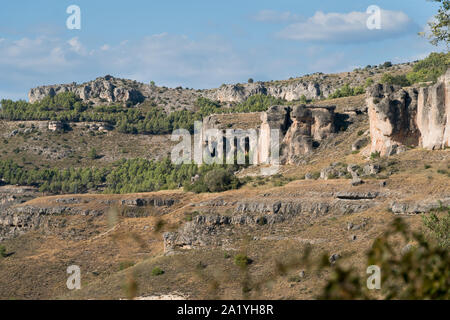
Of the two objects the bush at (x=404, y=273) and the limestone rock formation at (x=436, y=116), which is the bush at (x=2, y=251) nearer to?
the limestone rock formation at (x=436, y=116)

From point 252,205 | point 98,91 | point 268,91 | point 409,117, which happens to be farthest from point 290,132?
point 98,91

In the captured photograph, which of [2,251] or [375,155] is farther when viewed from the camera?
[2,251]

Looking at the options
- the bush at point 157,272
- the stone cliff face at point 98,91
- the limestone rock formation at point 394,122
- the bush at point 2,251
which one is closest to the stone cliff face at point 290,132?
the limestone rock formation at point 394,122

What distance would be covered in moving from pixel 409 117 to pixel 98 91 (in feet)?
331

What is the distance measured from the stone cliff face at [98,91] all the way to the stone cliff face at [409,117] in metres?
91.3

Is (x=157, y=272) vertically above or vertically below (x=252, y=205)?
below

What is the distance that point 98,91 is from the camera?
142m

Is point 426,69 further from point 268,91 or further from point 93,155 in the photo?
point 93,155

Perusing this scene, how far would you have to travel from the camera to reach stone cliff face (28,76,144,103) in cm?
13962

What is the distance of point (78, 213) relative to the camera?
A: 191ft

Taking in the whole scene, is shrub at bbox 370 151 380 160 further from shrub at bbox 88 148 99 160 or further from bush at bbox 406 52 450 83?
shrub at bbox 88 148 99 160
